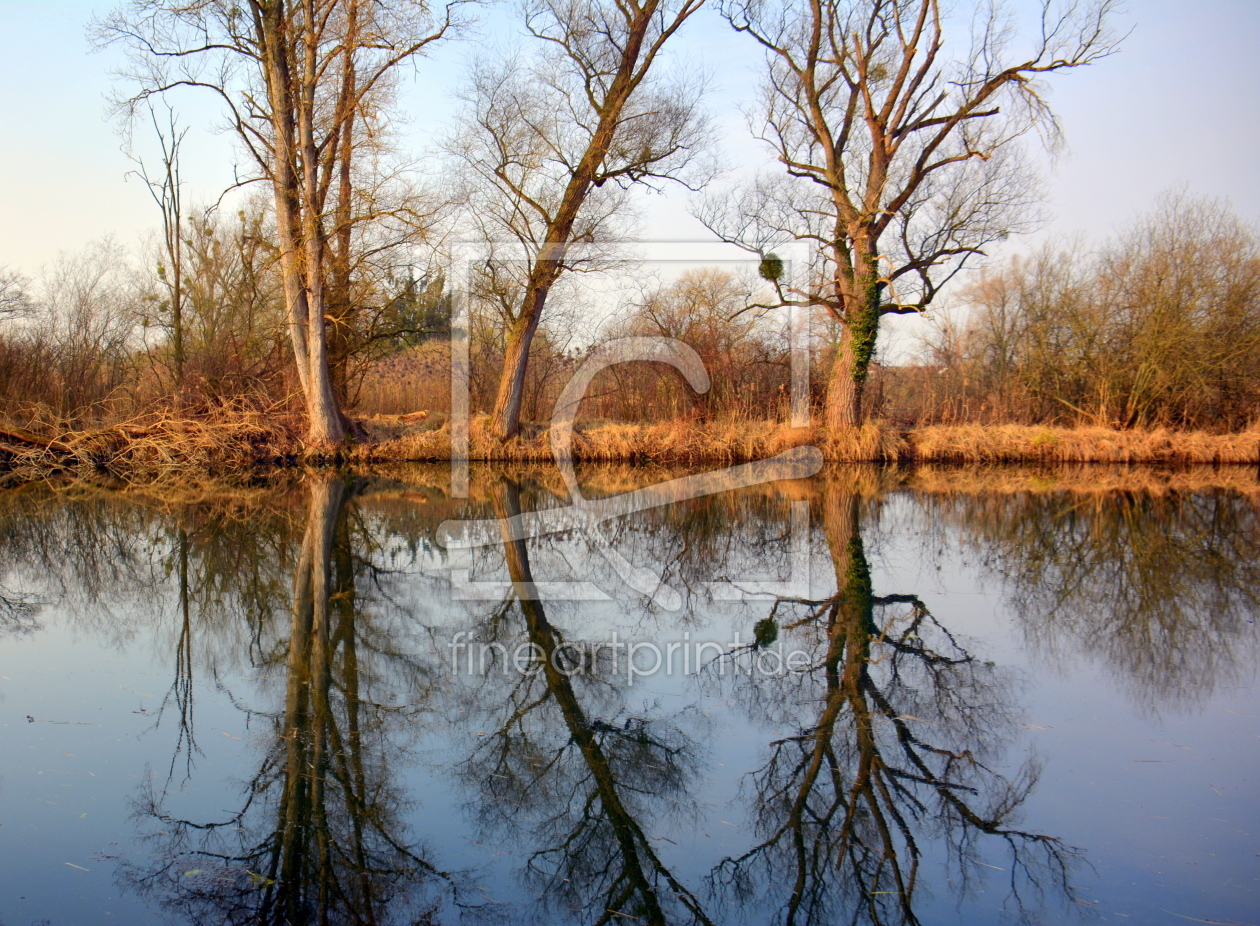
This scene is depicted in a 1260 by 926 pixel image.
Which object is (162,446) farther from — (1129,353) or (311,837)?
(1129,353)

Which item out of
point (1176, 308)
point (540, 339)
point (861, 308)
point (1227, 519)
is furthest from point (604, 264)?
point (1176, 308)

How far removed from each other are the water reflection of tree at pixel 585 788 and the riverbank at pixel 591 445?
12497 mm

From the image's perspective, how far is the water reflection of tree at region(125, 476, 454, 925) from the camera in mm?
2367

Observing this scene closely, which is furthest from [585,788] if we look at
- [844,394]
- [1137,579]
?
[844,394]

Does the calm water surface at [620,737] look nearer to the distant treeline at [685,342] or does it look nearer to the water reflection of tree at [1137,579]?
the water reflection of tree at [1137,579]

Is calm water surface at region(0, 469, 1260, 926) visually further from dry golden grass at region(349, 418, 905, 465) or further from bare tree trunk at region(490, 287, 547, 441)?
dry golden grass at region(349, 418, 905, 465)

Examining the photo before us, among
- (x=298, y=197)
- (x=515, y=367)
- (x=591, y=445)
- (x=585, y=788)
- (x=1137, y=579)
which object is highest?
(x=298, y=197)

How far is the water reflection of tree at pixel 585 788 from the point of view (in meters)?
2.48

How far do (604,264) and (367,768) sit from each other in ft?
45.5

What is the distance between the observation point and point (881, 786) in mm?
3078

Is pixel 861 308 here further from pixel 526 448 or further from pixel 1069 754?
pixel 1069 754

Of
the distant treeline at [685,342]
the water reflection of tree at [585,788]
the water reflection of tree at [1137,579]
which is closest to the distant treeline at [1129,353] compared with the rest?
the distant treeline at [685,342]

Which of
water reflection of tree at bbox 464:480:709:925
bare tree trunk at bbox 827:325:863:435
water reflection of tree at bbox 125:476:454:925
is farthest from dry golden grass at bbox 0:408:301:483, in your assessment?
water reflection of tree at bbox 464:480:709:925

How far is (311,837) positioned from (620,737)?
1.29 m
